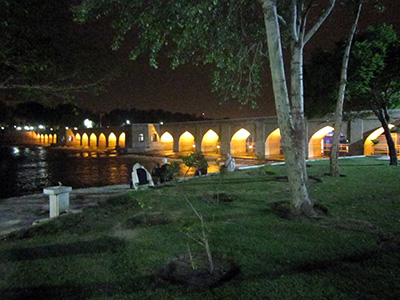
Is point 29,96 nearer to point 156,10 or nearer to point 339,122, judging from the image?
point 156,10

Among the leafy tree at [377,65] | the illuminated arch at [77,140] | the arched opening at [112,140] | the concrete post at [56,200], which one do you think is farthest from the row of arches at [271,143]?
the illuminated arch at [77,140]

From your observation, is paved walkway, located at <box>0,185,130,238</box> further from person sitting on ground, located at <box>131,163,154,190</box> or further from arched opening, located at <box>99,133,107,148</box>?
arched opening, located at <box>99,133,107,148</box>

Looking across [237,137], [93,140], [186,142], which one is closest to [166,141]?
[186,142]

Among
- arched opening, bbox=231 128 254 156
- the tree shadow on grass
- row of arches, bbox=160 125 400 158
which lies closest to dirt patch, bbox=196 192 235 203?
the tree shadow on grass

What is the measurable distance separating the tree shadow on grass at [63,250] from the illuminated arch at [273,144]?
21779 millimetres

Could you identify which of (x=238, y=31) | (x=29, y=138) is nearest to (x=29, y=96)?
(x=238, y=31)

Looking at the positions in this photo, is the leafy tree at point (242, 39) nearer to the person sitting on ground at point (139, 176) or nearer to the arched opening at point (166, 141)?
the person sitting on ground at point (139, 176)

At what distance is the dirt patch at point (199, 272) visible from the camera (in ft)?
9.17

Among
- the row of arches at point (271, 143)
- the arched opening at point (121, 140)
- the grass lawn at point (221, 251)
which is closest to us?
the grass lawn at point (221, 251)

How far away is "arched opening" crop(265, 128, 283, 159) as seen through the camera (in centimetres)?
2462

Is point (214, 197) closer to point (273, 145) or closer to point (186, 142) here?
point (273, 145)

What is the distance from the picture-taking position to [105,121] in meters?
62.1

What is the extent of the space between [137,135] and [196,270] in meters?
34.8

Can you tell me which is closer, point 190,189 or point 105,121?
point 190,189
